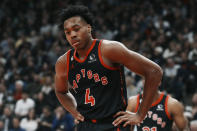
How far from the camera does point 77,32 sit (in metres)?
2.72

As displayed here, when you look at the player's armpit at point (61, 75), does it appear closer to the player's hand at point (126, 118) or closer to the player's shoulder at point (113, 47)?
the player's shoulder at point (113, 47)

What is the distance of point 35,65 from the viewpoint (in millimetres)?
12359

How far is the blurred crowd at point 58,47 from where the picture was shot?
8.84 m

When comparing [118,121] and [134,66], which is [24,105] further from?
[134,66]

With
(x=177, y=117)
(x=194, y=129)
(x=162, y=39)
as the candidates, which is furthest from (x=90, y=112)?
(x=162, y=39)

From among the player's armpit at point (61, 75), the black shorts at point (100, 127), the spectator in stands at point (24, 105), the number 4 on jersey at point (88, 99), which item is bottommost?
the spectator in stands at point (24, 105)

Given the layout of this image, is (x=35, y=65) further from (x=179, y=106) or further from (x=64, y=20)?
(x=64, y=20)

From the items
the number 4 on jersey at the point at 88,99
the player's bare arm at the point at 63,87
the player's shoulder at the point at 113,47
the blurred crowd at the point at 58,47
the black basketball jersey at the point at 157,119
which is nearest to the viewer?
the player's shoulder at the point at 113,47

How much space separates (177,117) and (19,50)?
1009cm

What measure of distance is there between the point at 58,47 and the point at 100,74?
9.40 m

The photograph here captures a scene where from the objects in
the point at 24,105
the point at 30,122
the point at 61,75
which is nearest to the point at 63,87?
the point at 61,75

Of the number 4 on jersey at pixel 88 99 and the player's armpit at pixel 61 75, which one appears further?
the player's armpit at pixel 61 75

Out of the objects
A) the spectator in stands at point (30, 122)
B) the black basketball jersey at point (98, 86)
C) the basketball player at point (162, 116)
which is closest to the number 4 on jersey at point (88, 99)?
the black basketball jersey at point (98, 86)

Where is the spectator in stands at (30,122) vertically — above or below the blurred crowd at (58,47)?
below
